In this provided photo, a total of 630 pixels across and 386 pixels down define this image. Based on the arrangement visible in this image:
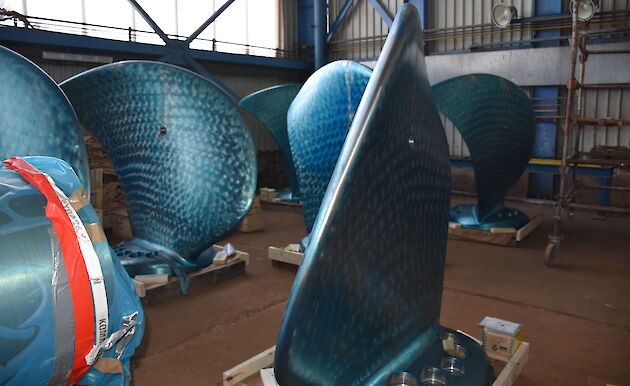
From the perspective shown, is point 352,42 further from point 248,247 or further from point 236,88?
point 248,247

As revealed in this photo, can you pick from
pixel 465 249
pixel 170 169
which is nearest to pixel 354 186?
pixel 170 169

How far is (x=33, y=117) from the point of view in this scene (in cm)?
218

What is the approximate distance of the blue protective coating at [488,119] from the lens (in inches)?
198

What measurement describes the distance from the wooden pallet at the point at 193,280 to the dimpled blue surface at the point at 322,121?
35.9 inches

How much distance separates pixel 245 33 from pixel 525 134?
7431 millimetres

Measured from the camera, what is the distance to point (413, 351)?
2125 mm

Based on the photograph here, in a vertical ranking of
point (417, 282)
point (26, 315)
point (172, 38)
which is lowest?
point (417, 282)

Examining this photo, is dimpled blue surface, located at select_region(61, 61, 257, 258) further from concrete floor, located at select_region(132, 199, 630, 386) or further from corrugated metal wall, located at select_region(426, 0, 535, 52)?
corrugated metal wall, located at select_region(426, 0, 535, 52)

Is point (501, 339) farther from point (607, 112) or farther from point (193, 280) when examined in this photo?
point (607, 112)

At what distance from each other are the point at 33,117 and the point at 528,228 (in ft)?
16.3

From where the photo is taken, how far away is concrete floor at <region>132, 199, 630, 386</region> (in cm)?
296

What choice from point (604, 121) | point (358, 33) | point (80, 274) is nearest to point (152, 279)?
point (80, 274)

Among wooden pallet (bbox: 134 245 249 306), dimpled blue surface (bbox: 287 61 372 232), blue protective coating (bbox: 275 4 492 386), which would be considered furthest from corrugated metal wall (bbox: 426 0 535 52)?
blue protective coating (bbox: 275 4 492 386)

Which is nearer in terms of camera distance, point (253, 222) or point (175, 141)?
point (175, 141)
